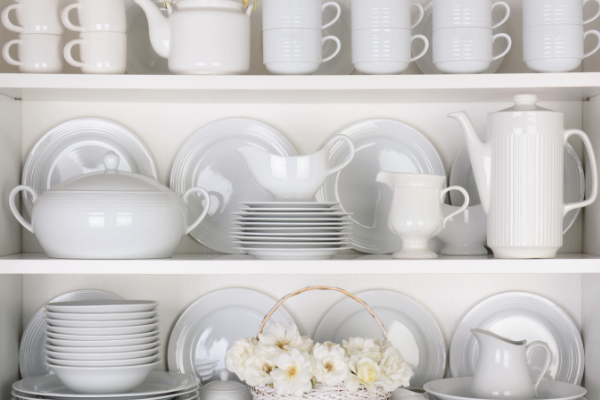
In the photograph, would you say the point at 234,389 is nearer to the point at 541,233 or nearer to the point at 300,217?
the point at 300,217

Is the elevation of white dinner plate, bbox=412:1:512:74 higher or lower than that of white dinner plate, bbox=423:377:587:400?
higher

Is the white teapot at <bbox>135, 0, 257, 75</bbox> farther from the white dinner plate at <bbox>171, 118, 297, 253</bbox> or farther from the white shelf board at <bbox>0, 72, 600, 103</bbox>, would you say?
the white dinner plate at <bbox>171, 118, 297, 253</bbox>

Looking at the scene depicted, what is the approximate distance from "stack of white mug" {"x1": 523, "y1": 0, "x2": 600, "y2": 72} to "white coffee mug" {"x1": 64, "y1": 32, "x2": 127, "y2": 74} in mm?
733

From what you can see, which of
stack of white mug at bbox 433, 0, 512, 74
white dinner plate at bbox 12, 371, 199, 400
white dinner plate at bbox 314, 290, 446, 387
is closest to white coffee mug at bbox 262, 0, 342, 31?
stack of white mug at bbox 433, 0, 512, 74

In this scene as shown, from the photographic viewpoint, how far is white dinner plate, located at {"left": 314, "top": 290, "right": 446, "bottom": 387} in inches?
52.0

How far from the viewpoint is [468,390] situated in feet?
3.99

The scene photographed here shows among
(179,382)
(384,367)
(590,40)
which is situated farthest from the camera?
(590,40)

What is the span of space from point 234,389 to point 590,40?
38.8 inches

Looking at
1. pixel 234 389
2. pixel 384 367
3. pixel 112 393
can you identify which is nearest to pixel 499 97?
pixel 384 367

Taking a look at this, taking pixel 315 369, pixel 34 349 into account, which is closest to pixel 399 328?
pixel 315 369

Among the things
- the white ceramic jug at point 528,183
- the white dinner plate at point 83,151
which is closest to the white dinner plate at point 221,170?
the white dinner plate at point 83,151

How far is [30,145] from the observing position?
1.33 metres

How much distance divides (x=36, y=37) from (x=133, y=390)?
0.66m

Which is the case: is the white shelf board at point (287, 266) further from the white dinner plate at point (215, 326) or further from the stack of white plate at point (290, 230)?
the white dinner plate at point (215, 326)
